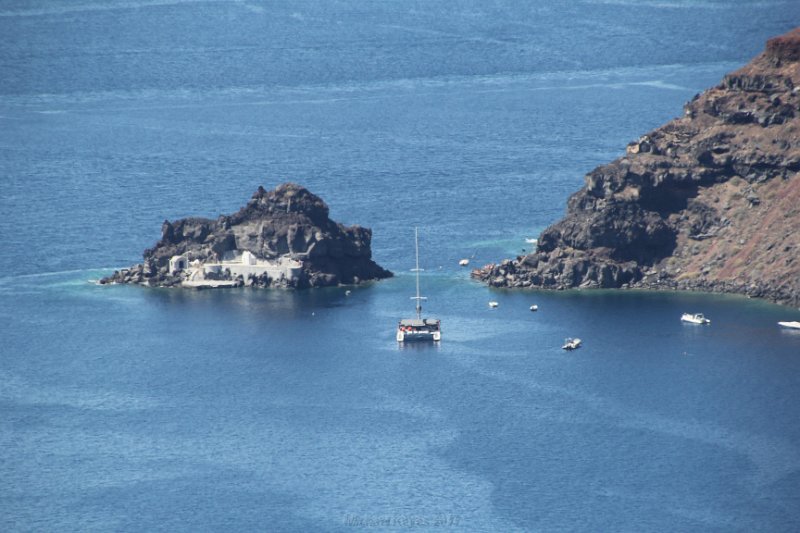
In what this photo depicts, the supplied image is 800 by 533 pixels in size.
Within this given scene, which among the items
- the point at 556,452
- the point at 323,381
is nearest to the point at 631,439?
the point at 556,452

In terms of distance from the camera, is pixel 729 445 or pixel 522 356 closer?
pixel 729 445

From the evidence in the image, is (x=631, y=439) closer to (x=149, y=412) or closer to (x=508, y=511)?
(x=508, y=511)

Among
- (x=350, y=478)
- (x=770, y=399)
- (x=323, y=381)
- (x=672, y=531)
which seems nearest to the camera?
(x=672, y=531)

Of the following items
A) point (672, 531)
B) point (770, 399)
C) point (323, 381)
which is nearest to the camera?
point (672, 531)

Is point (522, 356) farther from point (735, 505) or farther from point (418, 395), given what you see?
point (735, 505)

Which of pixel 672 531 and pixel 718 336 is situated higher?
pixel 718 336

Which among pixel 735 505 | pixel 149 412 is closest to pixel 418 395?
pixel 149 412

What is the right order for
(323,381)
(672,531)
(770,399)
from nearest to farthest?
1. (672,531)
2. (770,399)
3. (323,381)

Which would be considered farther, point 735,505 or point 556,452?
point 556,452

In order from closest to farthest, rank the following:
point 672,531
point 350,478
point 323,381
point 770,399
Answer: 1. point 672,531
2. point 350,478
3. point 770,399
4. point 323,381
